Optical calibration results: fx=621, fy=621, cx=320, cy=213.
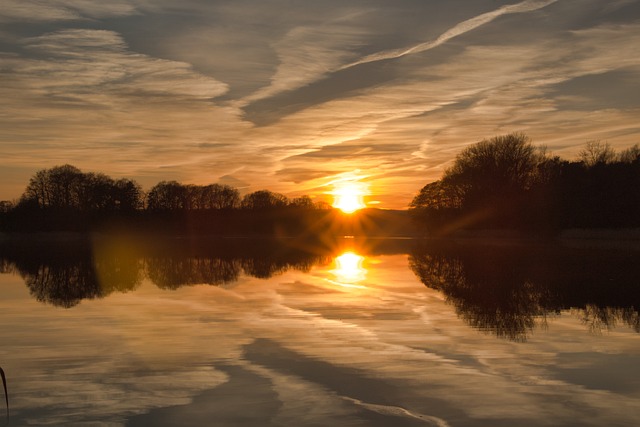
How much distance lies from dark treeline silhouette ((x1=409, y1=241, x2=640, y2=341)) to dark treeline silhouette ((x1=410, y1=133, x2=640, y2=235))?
2074 inches

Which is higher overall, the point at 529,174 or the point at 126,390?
the point at 529,174

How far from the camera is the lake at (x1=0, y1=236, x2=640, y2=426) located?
872 cm

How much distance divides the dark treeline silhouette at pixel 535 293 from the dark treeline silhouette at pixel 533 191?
173 feet

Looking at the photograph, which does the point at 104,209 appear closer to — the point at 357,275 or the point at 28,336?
the point at 357,275

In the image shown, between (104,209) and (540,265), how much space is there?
116m

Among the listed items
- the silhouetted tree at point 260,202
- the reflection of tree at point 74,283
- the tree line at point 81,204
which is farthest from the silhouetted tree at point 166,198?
the reflection of tree at point 74,283

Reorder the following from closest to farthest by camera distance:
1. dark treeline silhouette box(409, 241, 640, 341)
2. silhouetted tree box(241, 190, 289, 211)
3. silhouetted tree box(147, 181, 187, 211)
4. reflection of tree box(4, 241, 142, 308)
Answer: dark treeline silhouette box(409, 241, 640, 341) < reflection of tree box(4, 241, 142, 308) < silhouetted tree box(147, 181, 187, 211) < silhouetted tree box(241, 190, 289, 211)

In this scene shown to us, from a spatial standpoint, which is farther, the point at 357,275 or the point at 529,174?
the point at 529,174

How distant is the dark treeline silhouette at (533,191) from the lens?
281 feet

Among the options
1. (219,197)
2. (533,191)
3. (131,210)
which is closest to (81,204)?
(131,210)

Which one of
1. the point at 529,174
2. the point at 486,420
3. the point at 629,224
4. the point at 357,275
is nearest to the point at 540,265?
the point at 357,275

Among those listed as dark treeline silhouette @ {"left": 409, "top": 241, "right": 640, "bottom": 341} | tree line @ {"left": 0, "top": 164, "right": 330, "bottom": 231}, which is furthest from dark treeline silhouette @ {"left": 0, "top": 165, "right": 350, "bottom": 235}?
dark treeline silhouette @ {"left": 409, "top": 241, "right": 640, "bottom": 341}

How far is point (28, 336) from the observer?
15.2 m

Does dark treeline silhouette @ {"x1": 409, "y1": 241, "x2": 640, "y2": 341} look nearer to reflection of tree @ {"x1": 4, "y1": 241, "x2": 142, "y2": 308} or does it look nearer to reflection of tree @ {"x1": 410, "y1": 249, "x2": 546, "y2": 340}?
reflection of tree @ {"x1": 410, "y1": 249, "x2": 546, "y2": 340}
